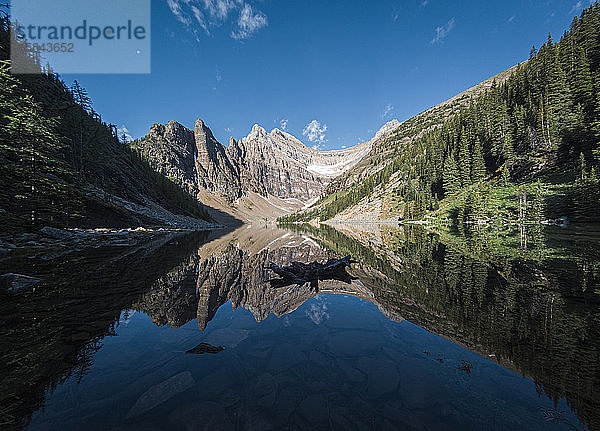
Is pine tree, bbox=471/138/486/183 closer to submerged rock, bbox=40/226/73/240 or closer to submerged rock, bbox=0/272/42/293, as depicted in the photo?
submerged rock, bbox=0/272/42/293

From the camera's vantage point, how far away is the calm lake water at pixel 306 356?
4.25m

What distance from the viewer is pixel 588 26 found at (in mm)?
68938

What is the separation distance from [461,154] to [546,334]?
330 feet

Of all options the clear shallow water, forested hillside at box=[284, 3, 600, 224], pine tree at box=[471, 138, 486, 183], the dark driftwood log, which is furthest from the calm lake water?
pine tree at box=[471, 138, 486, 183]

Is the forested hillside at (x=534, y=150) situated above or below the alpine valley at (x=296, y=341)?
above

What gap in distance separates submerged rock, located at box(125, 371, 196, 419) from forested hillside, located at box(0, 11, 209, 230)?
3049 cm

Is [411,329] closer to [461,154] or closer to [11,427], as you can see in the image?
[11,427]

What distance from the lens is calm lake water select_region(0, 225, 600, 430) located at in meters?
4.25

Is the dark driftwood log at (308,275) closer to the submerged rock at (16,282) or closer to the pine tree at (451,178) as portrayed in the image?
the submerged rock at (16,282)

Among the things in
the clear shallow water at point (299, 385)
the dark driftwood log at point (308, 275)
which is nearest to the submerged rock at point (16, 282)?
the clear shallow water at point (299, 385)

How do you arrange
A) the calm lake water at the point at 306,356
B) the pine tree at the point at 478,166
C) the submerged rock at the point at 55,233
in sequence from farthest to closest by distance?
the pine tree at the point at 478,166, the submerged rock at the point at 55,233, the calm lake water at the point at 306,356

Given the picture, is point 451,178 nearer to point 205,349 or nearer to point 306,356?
point 306,356

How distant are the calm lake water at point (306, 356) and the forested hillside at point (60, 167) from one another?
2462cm

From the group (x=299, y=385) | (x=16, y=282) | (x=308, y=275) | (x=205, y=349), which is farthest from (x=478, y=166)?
(x=16, y=282)
